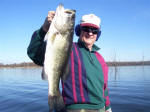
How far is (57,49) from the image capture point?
10.7ft

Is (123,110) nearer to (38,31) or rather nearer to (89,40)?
(89,40)

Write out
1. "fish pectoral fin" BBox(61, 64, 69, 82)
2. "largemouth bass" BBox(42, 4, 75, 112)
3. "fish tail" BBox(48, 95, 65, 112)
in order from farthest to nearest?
"fish pectoral fin" BBox(61, 64, 69, 82) < "fish tail" BBox(48, 95, 65, 112) < "largemouth bass" BBox(42, 4, 75, 112)

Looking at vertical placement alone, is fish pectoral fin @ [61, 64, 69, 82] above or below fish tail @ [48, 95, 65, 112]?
above

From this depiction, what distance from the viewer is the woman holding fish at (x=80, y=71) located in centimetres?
354

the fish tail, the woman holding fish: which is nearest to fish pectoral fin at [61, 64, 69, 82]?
the woman holding fish

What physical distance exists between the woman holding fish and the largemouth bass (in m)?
0.02

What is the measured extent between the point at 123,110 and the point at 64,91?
886 cm

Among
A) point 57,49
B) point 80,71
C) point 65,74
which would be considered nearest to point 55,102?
point 65,74

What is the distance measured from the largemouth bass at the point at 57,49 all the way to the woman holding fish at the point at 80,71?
18 millimetres

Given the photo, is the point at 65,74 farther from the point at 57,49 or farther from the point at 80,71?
the point at 57,49

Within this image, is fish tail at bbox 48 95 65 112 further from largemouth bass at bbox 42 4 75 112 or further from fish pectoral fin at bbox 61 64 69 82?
fish pectoral fin at bbox 61 64 69 82

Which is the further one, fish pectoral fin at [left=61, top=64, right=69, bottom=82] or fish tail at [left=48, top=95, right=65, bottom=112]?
fish pectoral fin at [left=61, top=64, right=69, bottom=82]

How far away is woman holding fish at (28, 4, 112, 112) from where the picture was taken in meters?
3.54

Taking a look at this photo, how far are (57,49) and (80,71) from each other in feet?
2.63
